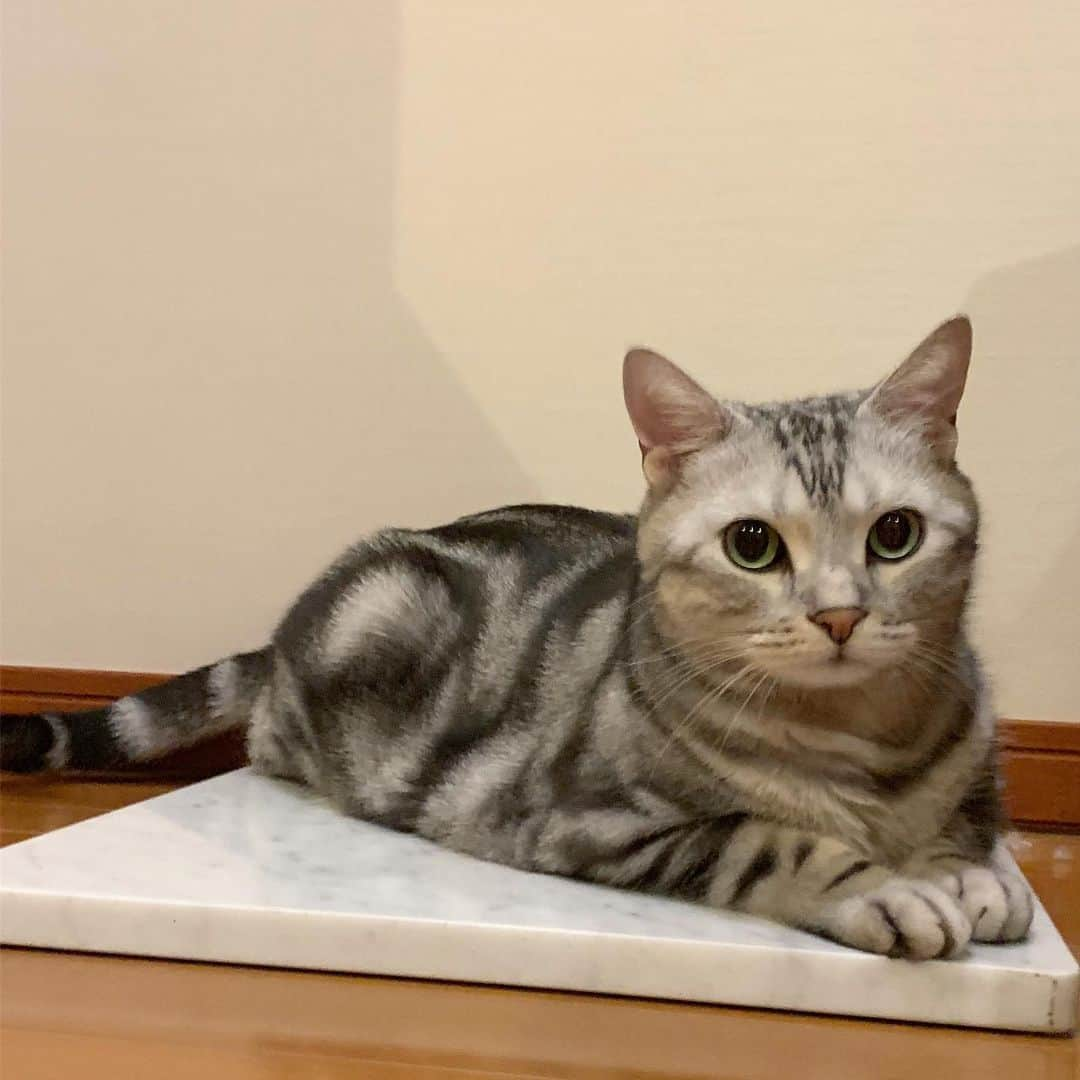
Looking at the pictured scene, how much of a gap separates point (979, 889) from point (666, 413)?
504 mm

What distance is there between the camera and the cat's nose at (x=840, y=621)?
0.97 m

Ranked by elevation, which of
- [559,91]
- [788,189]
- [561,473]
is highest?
[559,91]

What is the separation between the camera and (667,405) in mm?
1120

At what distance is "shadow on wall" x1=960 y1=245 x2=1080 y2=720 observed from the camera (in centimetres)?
160

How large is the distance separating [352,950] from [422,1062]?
6.9 inches

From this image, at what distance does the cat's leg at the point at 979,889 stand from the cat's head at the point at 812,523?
0.17 metres

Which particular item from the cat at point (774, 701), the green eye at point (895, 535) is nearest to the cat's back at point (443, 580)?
the cat at point (774, 701)

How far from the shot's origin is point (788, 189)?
165cm

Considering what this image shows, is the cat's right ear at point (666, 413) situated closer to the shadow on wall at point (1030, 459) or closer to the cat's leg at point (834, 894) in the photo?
the cat's leg at point (834, 894)

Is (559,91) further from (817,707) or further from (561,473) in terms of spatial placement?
(817,707)

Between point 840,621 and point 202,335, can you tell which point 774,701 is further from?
point 202,335

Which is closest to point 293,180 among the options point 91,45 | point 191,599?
point 91,45

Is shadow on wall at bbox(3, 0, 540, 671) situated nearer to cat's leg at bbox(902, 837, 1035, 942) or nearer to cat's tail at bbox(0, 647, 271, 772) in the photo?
cat's tail at bbox(0, 647, 271, 772)

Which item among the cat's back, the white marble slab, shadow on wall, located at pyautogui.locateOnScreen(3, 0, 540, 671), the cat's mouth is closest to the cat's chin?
the cat's mouth
